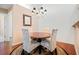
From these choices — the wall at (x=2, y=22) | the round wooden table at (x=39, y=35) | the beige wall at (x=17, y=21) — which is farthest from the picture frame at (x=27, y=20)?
the wall at (x=2, y=22)

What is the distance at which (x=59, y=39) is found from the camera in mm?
1899

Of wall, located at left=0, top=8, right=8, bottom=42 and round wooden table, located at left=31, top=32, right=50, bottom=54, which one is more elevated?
wall, located at left=0, top=8, right=8, bottom=42

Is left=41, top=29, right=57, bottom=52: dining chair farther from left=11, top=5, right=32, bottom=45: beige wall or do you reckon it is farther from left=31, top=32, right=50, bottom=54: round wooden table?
left=11, top=5, right=32, bottom=45: beige wall

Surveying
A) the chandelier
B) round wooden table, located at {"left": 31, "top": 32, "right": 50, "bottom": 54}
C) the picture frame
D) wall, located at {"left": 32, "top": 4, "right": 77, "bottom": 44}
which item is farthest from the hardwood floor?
the chandelier

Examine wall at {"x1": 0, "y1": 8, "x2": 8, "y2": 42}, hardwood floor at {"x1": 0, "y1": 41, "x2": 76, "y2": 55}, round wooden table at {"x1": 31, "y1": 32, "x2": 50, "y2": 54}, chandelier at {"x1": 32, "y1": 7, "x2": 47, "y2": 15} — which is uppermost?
chandelier at {"x1": 32, "y1": 7, "x2": 47, "y2": 15}

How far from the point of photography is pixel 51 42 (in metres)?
1.92

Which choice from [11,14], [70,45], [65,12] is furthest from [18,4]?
[70,45]

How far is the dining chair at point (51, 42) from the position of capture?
1.89m

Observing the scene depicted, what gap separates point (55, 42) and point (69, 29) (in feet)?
0.86

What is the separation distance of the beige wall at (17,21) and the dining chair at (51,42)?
34 cm

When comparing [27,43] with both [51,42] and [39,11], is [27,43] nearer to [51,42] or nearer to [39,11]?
[51,42]

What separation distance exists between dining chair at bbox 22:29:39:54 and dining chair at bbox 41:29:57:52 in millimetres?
114

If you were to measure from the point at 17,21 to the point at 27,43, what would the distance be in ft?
1.08

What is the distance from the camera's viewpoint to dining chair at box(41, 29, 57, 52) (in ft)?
6.20
